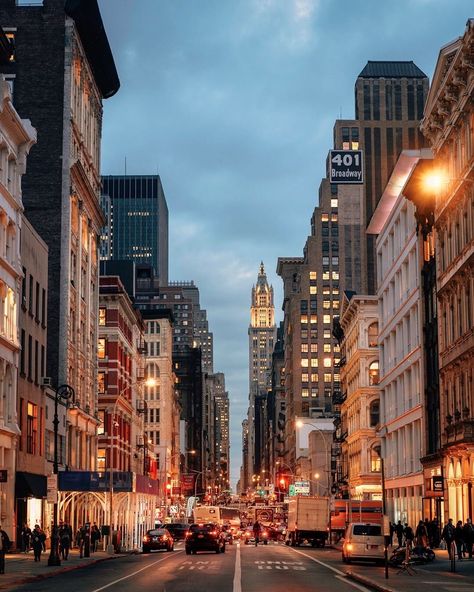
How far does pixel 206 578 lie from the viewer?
119ft

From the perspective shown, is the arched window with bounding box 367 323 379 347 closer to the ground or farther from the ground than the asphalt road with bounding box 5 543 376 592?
farther from the ground

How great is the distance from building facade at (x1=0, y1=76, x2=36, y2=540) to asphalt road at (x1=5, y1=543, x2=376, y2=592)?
35.0 feet

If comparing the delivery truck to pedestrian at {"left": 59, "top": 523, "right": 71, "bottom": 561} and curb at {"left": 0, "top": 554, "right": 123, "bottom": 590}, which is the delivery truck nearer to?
pedestrian at {"left": 59, "top": 523, "right": 71, "bottom": 561}

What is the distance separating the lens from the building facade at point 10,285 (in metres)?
56.6

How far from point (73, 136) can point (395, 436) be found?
3711cm

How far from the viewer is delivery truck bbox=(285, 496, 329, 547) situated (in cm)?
7800

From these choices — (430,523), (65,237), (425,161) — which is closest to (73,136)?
Answer: (65,237)

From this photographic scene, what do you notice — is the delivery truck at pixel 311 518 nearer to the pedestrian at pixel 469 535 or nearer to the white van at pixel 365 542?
the pedestrian at pixel 469 535

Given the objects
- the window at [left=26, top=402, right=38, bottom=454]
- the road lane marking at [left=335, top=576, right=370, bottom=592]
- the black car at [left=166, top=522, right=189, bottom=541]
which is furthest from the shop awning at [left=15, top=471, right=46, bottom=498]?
the black car at [left=166, top=522, right=189, bottom=541]

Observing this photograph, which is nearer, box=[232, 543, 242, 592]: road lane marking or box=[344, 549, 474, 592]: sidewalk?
box=[232, 543, 242, 592]: road lane marking

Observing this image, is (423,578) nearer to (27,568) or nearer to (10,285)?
(27,568)

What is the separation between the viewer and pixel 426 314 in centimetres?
7494

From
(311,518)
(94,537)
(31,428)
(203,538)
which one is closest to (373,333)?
(311,518)

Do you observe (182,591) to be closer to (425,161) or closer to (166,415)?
(425,161)
